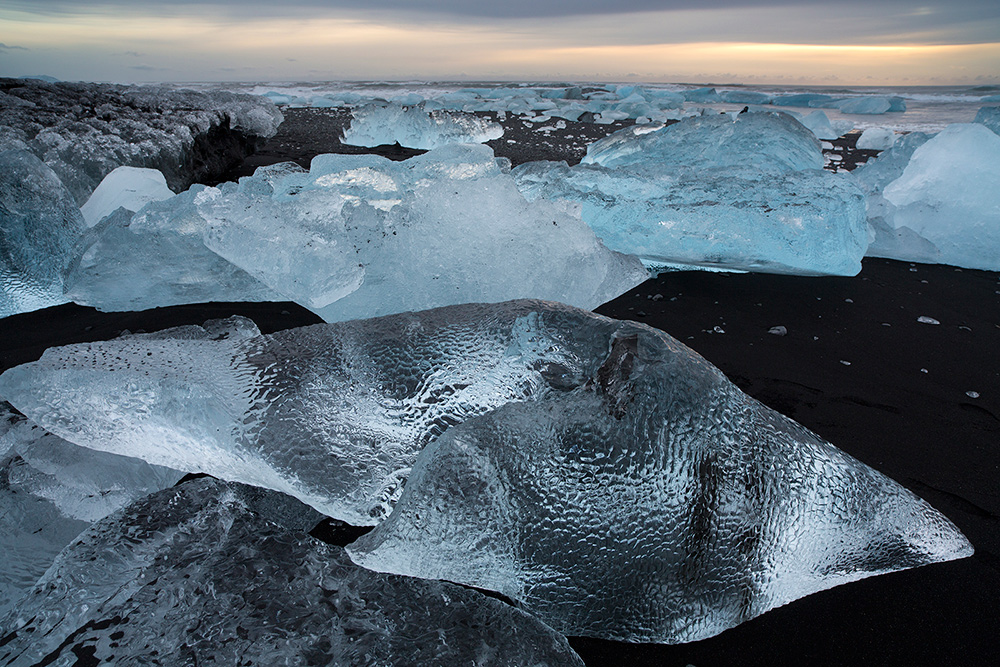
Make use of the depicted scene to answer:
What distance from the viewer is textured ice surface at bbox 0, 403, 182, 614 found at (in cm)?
123


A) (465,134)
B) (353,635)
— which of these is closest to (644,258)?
(353,635)

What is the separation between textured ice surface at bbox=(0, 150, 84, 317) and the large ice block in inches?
94.2

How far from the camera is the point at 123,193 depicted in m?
3.00

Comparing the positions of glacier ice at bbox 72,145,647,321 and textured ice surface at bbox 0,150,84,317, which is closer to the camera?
glacier ice at bbox 72,145,647,321

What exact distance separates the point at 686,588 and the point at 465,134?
24.2 ft

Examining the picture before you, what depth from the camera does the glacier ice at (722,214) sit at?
2855 mm

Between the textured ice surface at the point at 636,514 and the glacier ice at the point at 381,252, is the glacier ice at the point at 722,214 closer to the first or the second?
the glacier ice at the point at 381,252

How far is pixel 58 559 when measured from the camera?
109cm

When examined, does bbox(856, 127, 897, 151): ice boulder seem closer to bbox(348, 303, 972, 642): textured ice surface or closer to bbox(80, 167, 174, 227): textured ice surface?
bbox(348, 303, 972, 642): textured ice surface

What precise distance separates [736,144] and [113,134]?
14.5ft

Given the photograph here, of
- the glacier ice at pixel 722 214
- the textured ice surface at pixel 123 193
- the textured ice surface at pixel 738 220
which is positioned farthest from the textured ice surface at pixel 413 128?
the textured ice surface at pixel 738 220

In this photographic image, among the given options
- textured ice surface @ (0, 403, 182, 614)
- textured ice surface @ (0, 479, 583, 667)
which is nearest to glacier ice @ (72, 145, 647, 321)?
textured ice surface @ (0, 403, 182, 614)

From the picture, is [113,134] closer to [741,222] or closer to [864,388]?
[741,222]

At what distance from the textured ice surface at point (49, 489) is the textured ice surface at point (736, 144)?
142 inches
